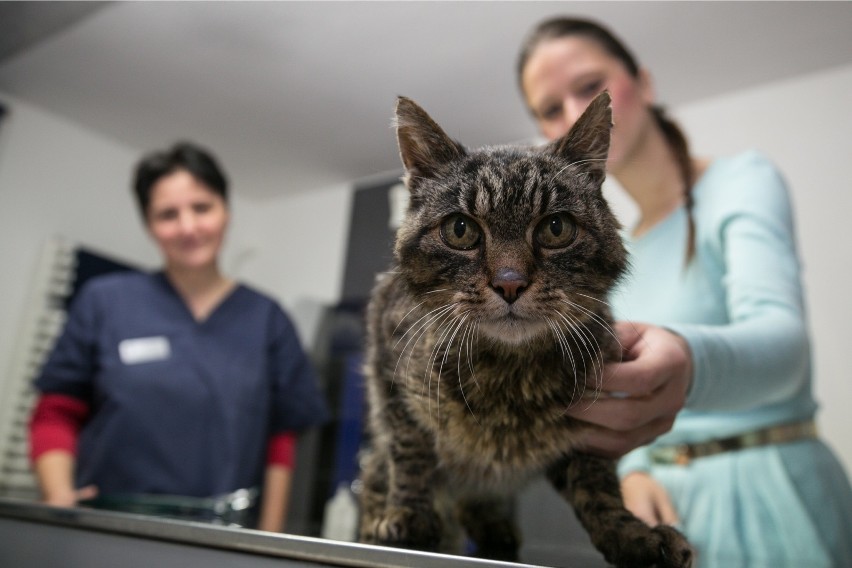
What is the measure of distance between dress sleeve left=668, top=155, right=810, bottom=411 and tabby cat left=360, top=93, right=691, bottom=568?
11cm

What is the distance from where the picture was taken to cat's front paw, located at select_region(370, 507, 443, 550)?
67 cm

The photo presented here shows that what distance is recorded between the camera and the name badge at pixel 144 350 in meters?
1.45

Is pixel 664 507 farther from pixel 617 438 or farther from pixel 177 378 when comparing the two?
pixel 177 378

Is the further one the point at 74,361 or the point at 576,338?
the point at 74,361

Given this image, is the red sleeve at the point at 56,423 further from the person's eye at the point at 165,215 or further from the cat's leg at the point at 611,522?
the cat's leg at the point at 611,522

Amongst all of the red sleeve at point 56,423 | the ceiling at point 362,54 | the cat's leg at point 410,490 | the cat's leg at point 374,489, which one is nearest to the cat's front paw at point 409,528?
the cat's leg at point 410,490

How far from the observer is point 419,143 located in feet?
2.18

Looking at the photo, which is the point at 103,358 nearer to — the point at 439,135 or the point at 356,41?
the point at 356,41

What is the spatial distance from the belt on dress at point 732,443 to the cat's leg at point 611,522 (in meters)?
0.16

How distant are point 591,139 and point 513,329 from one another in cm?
22

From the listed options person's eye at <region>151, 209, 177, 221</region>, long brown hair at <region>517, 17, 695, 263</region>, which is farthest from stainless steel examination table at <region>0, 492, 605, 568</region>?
person's eye at <region>151, 209, 177, 221</region>

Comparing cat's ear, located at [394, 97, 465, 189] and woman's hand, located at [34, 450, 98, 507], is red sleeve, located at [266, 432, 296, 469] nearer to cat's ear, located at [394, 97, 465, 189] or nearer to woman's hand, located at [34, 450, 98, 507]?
woman's hand, located at [34, 450, 98, 507]

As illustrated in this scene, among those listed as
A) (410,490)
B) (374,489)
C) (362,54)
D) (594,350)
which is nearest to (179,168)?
(362,54)

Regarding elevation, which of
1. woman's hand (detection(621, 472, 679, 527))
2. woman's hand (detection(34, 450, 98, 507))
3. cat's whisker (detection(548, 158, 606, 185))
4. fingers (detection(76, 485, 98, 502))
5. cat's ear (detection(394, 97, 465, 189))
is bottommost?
fingers (detection(76, 485, 98, 502))
